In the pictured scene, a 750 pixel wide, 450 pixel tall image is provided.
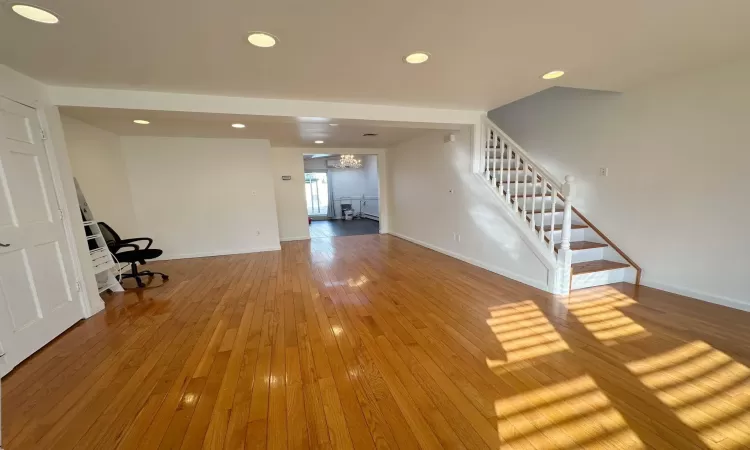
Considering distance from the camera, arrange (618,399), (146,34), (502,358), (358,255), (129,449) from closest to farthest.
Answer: (129,449)
(618,399)
(146,34)
(502,358)
(358,255)

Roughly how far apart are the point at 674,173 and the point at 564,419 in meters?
2.97

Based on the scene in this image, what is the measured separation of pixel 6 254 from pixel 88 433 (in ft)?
5.45

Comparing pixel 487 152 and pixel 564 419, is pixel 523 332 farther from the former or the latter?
pixel 487 152

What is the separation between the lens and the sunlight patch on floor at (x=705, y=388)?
Answer: 4.30 feet

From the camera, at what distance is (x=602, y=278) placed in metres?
3.21

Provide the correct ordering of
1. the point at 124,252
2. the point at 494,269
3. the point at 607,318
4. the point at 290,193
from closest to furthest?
the point at 607,318, the point at 124,252, the point at 494,269, the point at 290,193

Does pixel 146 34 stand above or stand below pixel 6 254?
above

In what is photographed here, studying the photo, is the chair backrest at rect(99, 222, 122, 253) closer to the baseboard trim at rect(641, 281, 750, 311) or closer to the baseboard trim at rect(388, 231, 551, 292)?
the baseboard trim at rect(388, 231, 551, 292)

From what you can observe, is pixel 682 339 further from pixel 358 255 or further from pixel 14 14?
pixel 14 14

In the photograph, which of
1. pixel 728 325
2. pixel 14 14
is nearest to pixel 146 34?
pixel 14 14

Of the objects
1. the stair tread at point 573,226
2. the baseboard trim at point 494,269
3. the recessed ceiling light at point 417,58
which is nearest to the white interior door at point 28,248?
the recessed ceiling light at point 417,58

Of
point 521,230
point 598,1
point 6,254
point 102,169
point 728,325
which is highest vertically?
point 598,1

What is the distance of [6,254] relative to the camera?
2.05m

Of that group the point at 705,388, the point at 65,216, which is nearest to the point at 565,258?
the point at 705,388
